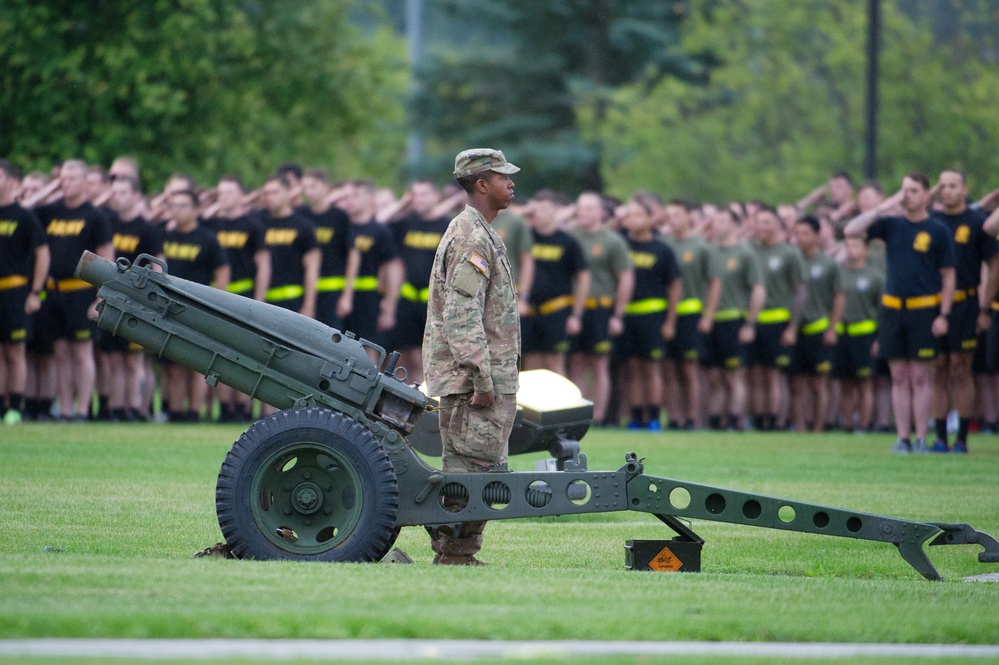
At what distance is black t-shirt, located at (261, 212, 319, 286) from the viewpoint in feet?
67.8

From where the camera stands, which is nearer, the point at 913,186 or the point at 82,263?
the point at 82,263

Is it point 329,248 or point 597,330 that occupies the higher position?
point 329,248

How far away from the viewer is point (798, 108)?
4069 centimetres

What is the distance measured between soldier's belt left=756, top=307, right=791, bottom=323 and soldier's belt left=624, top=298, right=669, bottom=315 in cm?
133

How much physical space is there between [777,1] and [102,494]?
3048cm

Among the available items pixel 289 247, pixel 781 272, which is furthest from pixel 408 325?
pixel 781 272

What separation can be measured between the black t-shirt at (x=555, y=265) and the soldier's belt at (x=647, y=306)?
1151mm

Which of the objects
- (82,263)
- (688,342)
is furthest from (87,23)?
(82,263)

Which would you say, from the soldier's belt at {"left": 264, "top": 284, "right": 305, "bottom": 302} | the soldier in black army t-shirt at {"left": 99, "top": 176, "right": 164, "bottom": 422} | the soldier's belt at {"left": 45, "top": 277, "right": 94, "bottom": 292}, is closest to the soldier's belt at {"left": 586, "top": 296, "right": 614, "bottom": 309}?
the soldier's belt at {"left": 264, "top": 284, "right": 305, "bottom": 302}

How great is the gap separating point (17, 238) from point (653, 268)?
25.5ft

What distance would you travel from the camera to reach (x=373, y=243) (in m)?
21.0

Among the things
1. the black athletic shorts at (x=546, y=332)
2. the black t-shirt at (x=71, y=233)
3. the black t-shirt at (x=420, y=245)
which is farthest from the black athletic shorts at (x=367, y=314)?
the black t-shirt at (x=71, y=233)

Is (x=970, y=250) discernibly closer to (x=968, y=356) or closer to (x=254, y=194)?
(x=968, y=356)

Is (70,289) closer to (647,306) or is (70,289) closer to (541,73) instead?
(647,306)
